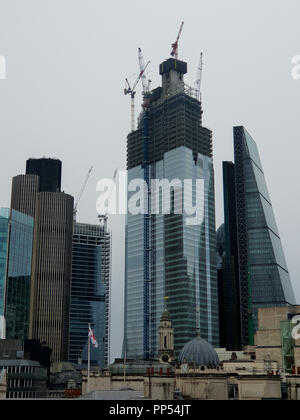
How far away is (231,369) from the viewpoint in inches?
7269

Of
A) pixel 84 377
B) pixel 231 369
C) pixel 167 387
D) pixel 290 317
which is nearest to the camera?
pixel 167 387

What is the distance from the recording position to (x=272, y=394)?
97375 millimetres
